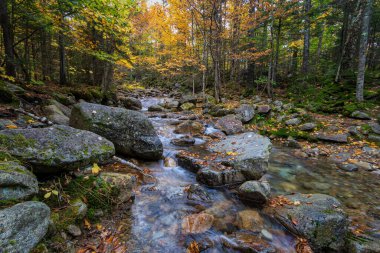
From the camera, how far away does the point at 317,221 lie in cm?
315

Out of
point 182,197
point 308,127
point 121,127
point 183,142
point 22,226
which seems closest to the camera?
point 22,226

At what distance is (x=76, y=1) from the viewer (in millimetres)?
5215

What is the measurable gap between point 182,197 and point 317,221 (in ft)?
7.97

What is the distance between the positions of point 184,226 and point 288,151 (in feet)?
19.2

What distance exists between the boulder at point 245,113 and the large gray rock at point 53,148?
327 inches

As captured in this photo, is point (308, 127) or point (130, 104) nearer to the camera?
point (308, 127)

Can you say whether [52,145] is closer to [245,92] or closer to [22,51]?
[22,51]

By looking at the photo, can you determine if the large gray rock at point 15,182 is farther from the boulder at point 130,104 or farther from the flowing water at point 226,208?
the boulder at point 130,104

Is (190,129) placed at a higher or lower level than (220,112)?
lower

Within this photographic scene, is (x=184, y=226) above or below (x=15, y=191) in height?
below

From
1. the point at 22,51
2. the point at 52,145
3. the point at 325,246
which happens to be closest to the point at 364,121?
the point at 325,246

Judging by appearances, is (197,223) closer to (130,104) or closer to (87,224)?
(87,224)

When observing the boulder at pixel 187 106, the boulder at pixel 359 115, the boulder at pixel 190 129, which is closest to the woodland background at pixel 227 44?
the boulder at pixel 359 115

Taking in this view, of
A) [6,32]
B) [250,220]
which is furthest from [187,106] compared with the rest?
[250,220]
